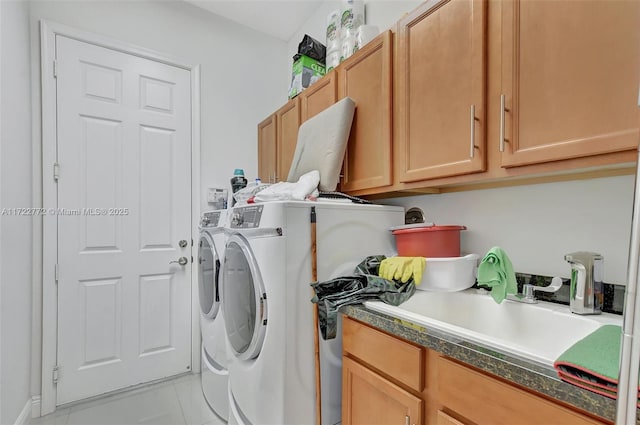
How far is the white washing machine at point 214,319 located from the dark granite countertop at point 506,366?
1.25 m

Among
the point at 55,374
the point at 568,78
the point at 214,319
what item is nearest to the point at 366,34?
the point at 568,78

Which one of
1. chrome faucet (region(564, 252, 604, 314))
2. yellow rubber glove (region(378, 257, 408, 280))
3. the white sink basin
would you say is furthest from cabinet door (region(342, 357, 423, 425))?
chrome faucet (region(564, 252, 604, 314))

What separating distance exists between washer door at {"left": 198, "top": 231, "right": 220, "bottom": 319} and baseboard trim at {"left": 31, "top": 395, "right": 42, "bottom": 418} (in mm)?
1154

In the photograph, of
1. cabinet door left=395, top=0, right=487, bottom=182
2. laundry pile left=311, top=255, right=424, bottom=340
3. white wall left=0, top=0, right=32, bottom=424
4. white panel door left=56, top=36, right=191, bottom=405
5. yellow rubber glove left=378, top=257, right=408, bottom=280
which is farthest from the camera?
white panel door left=56, top=36, right=191, bottom=405

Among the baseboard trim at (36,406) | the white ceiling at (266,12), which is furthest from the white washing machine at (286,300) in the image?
the white ceiling at (266,12)

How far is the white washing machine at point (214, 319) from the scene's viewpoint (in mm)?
1926

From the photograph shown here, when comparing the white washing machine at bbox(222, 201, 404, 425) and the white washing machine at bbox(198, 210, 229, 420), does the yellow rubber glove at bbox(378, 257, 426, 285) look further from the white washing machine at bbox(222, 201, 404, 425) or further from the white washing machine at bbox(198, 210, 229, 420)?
the white washing machine at bbox(198, 210, 229, 420)

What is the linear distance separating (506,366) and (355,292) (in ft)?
2.07

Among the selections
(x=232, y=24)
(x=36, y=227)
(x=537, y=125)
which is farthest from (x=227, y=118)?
(x=537, y=125)

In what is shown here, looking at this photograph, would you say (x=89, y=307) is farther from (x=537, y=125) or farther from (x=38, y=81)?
(x=537, y=125)

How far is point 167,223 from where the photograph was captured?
2.52 metres

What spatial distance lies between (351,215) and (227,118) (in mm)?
1839

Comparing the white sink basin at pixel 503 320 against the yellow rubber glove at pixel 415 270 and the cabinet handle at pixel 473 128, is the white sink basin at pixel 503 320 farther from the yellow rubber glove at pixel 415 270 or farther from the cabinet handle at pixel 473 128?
the cabinet handle at pixel 473 128

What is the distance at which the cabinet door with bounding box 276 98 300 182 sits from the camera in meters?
2.28
